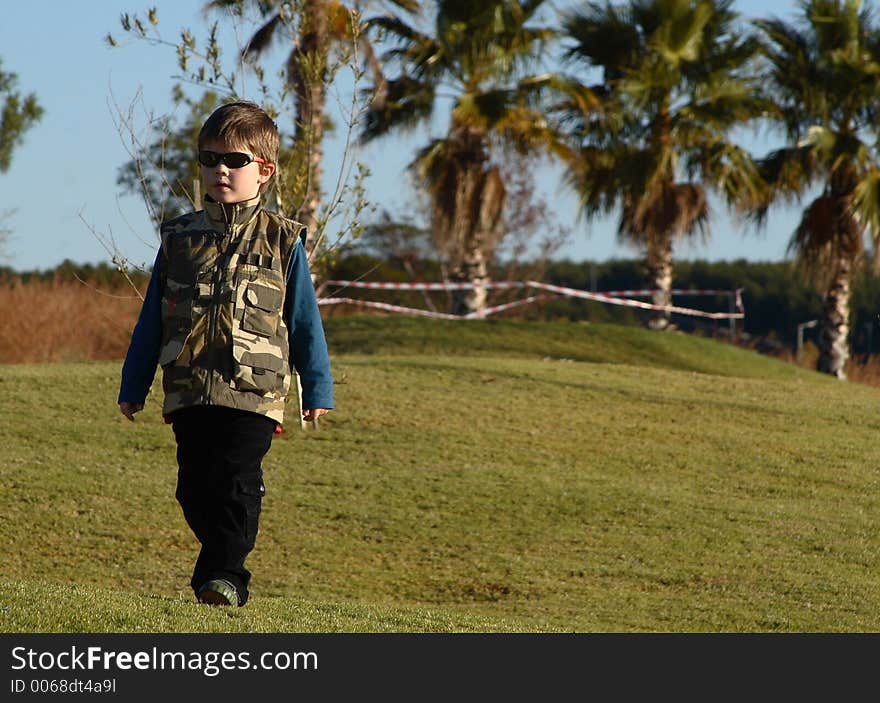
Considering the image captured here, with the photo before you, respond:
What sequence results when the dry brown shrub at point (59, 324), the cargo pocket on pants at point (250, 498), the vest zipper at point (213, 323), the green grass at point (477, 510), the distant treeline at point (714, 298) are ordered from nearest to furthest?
the vest zipper at point (213, 323) → the cargo pocket on pants at point (250, 498) → the green grass at point (477, 510) → the dry brown shrub at point (59, 324) → the distant treeline at point (714, 298)

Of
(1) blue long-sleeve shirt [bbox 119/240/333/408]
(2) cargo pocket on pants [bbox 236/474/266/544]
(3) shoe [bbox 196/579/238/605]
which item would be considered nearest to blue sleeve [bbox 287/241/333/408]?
(1) blue long-sleeve shirt [bbox 119/240/333/408]

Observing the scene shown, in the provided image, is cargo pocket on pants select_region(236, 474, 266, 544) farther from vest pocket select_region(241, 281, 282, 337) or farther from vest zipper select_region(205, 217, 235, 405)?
vest pocket select_region(241, 281, 282, 337)

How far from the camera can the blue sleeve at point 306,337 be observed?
15.7 ft

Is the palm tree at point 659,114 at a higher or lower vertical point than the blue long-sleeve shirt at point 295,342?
higher

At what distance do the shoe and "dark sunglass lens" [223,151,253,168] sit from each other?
4.70ft

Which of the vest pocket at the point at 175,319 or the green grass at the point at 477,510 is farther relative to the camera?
the green grass at the point at 477,510

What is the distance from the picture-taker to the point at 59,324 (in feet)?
72.6

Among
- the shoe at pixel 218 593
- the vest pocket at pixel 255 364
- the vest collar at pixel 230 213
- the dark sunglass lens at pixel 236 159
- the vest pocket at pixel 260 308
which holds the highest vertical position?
the dark sunglass lens at pixel 236 159

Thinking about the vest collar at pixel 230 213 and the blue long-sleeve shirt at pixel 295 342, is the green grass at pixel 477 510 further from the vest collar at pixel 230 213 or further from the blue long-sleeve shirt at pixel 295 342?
the vest collar at pixel 230 213

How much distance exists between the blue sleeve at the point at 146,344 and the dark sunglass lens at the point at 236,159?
0.40 metres

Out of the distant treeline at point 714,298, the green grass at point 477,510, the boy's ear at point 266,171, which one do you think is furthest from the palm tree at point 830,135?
the distant treeline at point 714,298

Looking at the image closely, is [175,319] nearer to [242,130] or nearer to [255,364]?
[255,364]

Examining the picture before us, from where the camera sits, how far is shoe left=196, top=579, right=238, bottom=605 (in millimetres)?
4793

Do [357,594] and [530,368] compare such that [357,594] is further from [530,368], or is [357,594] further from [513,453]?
[530,368]
